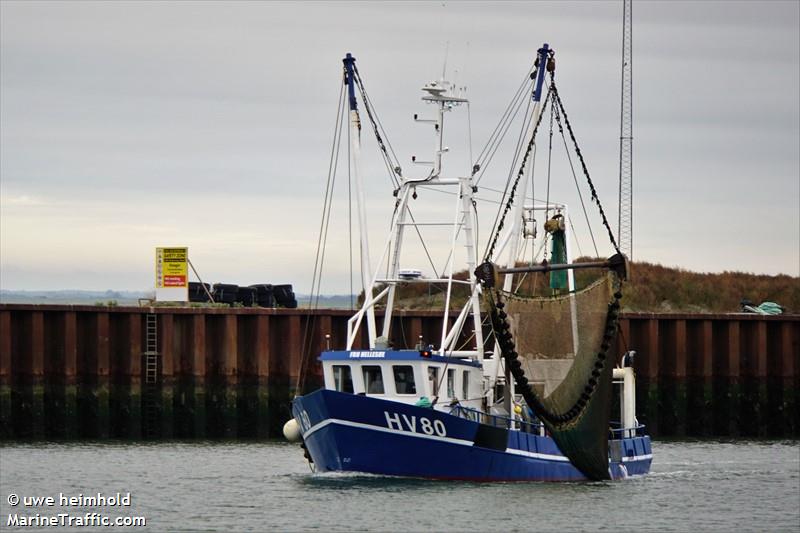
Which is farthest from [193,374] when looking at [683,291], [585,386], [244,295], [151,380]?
[683,291]

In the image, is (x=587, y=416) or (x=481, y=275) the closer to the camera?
(x=481, y=275)

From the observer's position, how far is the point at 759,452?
2272 inches

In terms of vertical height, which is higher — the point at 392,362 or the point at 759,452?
the point at 392,362

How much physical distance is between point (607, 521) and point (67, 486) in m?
13.9

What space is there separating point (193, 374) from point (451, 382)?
54.2 feet

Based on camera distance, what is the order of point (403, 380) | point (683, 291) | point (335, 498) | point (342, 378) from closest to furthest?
point (335, 498), point (403, 380), point (342, 378), point (683, 291)

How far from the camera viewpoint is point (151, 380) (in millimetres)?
59031

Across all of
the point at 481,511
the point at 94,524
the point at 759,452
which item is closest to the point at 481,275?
the point at 481,511

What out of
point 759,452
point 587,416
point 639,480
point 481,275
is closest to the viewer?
point 481,275

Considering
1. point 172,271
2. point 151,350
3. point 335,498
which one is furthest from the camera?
point 172,271

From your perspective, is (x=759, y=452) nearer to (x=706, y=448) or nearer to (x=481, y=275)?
(x=706, y=448)

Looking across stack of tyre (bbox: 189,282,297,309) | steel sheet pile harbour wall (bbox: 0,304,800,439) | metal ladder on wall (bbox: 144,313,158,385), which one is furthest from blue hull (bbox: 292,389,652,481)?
stack of tyre (bbox: 189,282,297,309)

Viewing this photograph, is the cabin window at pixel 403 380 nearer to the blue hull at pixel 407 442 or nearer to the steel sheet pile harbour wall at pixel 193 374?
the blue hull at pixel 407 442

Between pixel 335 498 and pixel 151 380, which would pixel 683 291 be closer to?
pixel 151 380
